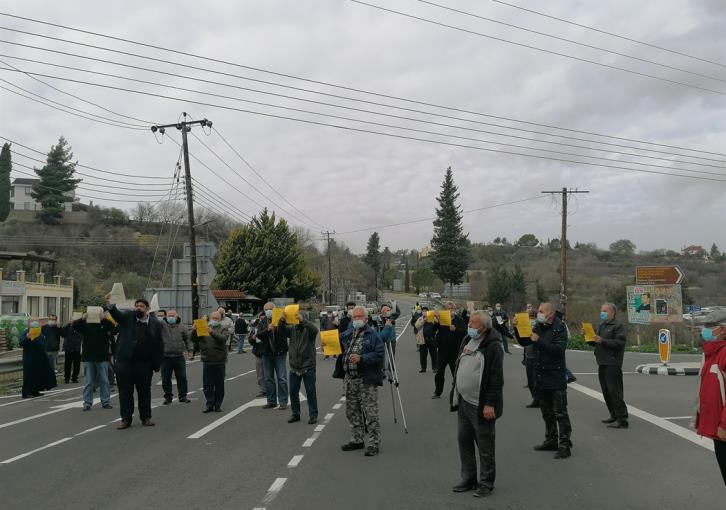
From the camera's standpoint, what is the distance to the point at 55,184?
80.3 m

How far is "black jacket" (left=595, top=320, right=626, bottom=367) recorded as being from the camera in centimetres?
934

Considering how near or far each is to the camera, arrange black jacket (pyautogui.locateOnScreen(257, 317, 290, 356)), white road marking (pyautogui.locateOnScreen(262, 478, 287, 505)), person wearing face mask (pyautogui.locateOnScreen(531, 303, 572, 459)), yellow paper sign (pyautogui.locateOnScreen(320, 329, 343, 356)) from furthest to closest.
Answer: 1. black jacket (pyautogui.locateOnScreen(257, 317, 290, 356))
2. yellow paper sign (pyautogui.locateOnScreen(320, 329, 343, 356))
3. person wearing face mask (pyautogui.locateOnScreen(531, 303, 572, 459))
4. white road marking (pyautogui.locateOnScreen(262, 478, 287, 505))

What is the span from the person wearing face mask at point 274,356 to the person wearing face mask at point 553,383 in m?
4.89

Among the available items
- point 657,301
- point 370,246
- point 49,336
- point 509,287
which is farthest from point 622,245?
point 49,336

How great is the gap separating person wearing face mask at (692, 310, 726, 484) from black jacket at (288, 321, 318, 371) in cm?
627

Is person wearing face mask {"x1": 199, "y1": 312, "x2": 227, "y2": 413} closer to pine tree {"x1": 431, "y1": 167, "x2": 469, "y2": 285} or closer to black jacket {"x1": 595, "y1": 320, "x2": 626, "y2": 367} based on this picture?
black jacket {"x1": 595, "y1": 320, "x2": 626, "y2": 367}

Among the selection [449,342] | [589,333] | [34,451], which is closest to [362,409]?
[589,333]

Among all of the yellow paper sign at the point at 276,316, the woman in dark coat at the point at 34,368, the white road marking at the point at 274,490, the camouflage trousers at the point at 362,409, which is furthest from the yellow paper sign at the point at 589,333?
the woman in dark coat at the point at 34,368

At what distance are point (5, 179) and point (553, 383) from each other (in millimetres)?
86140

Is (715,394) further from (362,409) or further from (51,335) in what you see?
(51,335)

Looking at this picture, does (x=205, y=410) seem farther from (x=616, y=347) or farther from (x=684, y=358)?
(x=684, y=358)

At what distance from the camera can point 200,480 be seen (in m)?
6.62

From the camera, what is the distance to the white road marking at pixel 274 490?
A: 585 cm

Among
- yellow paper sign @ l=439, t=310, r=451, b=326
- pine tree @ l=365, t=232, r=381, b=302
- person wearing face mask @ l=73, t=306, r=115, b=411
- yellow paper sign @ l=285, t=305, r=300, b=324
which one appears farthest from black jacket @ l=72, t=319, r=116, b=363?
pine tree @ l=365, t=232, r=381, b=302
